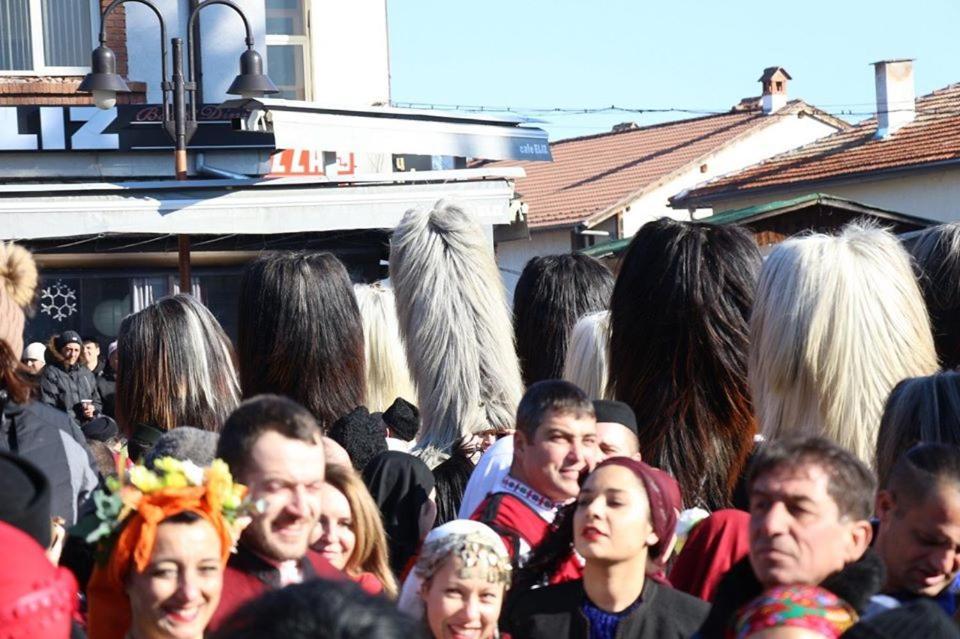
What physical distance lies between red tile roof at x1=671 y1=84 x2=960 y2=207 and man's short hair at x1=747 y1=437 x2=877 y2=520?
84.1 feet

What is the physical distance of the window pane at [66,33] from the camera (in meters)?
18.5

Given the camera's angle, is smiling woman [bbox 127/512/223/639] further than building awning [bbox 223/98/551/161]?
No

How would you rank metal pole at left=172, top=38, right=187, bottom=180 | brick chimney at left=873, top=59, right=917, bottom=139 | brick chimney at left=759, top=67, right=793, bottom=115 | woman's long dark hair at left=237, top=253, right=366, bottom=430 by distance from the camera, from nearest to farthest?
woman's long dark hair at left=237, top=253, right=366, bottom=430 < metal pole at left=172, top=38, right=187, bottom=180 < brick chimney at left=873, top=59, right=917, bottom=139 < brick chimney at left=759, top=67, right=793, bottom=115

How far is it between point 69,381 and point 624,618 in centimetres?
918

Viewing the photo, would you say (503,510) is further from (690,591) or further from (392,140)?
(392,140)

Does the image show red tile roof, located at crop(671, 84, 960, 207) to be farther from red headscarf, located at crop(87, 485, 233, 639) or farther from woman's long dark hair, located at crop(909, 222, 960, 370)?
red headscarf, located at crop(87, 485, 233, 639)

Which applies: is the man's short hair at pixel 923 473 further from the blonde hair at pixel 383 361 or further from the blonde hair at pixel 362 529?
the blonde hair at pixel 383 361

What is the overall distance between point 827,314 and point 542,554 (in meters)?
1.20

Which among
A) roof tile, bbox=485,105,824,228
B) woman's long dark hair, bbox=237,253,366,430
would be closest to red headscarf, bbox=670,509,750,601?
woman's long dark hair, bbox=237,253,366,430

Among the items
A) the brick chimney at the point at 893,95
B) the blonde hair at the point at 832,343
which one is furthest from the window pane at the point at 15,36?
the brick chimney at the point at 893,95

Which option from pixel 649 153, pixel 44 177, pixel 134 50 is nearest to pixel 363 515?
pixel 44 177

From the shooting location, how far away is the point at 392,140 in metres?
16.8

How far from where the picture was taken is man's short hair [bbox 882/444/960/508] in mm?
3605

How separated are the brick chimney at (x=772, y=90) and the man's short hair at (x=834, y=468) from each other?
38598 mm
